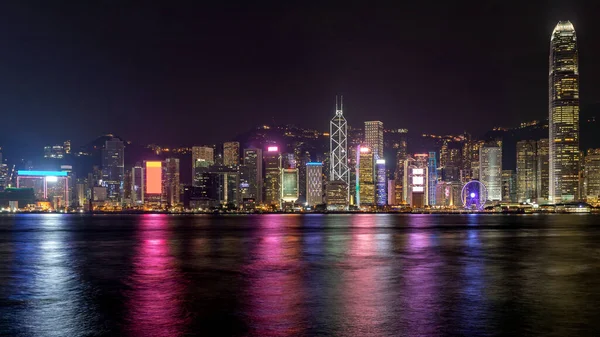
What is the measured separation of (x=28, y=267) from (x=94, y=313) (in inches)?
833

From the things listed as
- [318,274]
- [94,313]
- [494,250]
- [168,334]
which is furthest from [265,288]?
[494,250]

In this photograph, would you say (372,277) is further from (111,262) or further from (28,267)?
(28,267)

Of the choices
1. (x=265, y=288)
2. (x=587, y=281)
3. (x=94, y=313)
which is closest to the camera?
(x=94, y=313)

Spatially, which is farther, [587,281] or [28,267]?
[28,267]

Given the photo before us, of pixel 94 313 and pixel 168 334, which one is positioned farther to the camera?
pixel 94 313

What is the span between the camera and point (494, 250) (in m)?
57.9

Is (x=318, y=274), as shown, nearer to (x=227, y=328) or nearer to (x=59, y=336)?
(x=227, y=328)

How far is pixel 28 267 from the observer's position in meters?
43.3

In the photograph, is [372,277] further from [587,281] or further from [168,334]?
[168,334]

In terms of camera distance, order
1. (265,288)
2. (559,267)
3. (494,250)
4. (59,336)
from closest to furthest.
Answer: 1. (59,336)
2. (265,288)
3. (559,267)
4. (494,250)

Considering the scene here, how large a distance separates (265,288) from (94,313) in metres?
9.55

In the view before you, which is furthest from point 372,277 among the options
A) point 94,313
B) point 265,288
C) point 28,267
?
point 28,267

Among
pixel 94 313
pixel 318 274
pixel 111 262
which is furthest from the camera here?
pixel 111 262

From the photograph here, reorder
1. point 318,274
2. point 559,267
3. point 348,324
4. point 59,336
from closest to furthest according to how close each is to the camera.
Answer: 1. point 59,336
2. point 348,324
3. point 318,274
4. point 559,267
